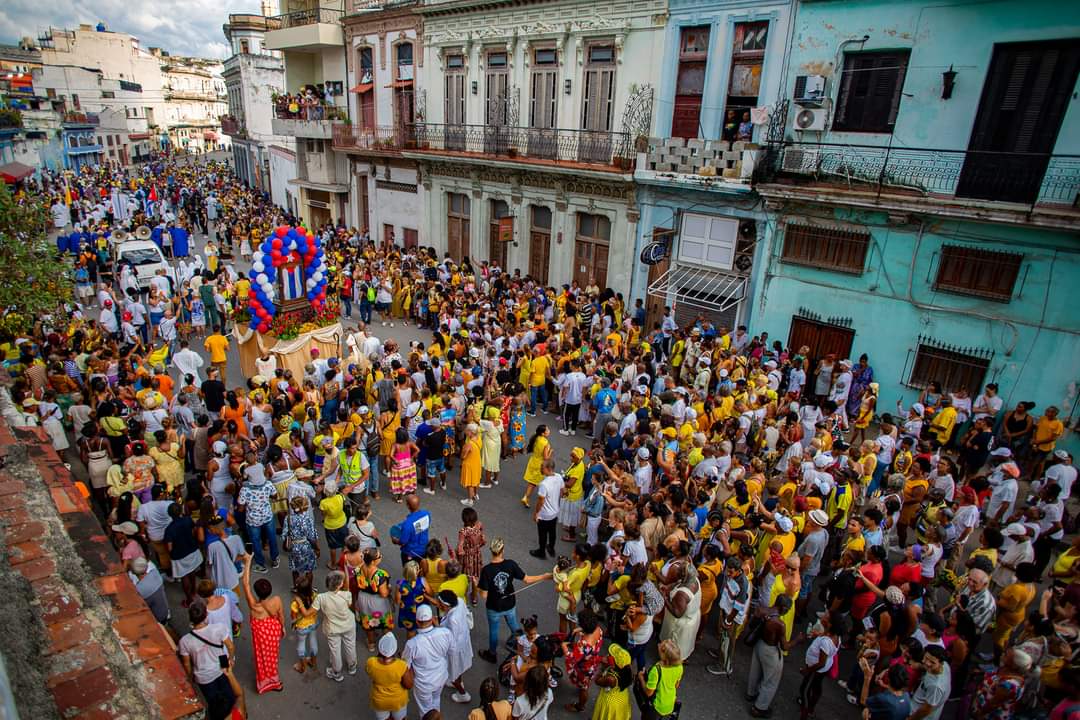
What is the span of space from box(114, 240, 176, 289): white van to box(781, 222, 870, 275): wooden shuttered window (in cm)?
1773

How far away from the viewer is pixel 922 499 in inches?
339

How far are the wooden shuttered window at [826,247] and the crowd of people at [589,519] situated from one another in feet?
6.97

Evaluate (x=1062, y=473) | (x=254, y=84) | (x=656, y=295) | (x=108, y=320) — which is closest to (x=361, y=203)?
Answer: (x=108, y=320)

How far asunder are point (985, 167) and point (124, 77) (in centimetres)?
8883

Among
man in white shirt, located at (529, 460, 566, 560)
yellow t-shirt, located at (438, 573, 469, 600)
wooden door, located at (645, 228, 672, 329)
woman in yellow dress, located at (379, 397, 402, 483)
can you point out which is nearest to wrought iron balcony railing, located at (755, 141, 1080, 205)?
wooden door, located at (645, 228, 672, 329)

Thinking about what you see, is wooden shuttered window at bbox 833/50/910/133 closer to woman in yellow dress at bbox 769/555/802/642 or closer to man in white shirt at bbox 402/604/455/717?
woman in yellow dress at bbox 769/555/802/642

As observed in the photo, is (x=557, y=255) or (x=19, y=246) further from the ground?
(x=19, y=246)

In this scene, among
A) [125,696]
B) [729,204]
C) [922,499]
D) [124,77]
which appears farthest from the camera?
[124,77]

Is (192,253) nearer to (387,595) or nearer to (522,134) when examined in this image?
(522,134)

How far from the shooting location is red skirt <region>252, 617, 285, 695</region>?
623 centimetres

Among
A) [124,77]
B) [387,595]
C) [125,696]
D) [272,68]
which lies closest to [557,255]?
[387,595]

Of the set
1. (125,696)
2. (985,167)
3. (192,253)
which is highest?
(985,167)

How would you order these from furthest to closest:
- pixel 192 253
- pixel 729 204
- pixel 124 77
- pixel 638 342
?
pixel 124 77, pixel 192 253, pixel 729 204, pixel 638 342

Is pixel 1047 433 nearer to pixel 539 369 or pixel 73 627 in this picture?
pixel 539 369
